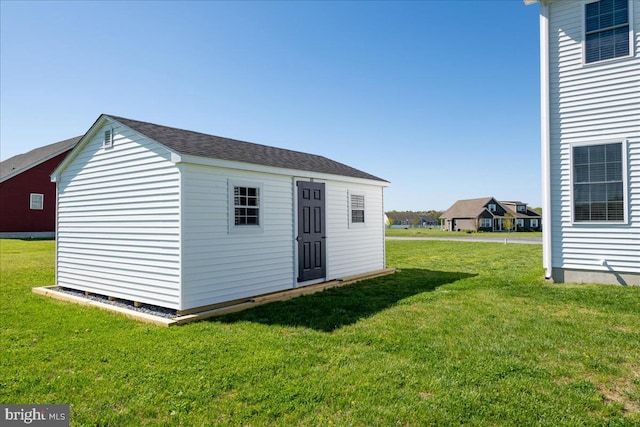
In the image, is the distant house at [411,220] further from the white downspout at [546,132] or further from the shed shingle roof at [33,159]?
the white downspout at [546,132]

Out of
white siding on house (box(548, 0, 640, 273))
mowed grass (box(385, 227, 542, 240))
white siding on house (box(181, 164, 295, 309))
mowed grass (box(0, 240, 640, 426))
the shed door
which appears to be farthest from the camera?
mowed grass (box(385, 227, 542, 240))

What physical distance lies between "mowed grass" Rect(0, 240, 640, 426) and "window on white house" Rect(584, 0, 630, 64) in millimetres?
5427

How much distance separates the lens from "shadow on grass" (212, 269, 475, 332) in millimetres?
6082

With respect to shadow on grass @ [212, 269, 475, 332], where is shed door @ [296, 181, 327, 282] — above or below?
above

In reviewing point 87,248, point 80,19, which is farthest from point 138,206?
point 80,19

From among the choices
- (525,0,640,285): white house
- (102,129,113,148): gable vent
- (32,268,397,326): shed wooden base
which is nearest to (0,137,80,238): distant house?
(32,268,397,326): shed wooden base

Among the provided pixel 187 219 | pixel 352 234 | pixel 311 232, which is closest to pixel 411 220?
pixel 352 234

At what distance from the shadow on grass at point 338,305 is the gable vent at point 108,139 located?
4.81m

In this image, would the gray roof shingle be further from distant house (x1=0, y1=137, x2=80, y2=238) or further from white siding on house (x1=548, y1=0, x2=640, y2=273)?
distant house (x1=0, y1=137, x2=80, y2=238)

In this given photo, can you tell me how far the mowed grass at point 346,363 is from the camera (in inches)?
122

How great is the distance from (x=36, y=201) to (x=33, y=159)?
427 cm

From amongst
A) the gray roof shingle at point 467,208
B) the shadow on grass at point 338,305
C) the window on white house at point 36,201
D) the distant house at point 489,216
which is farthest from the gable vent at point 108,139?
the gray roof shingle at point 467,208

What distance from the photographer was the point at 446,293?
27.1 feet

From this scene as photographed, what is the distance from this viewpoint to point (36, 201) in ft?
88.2
